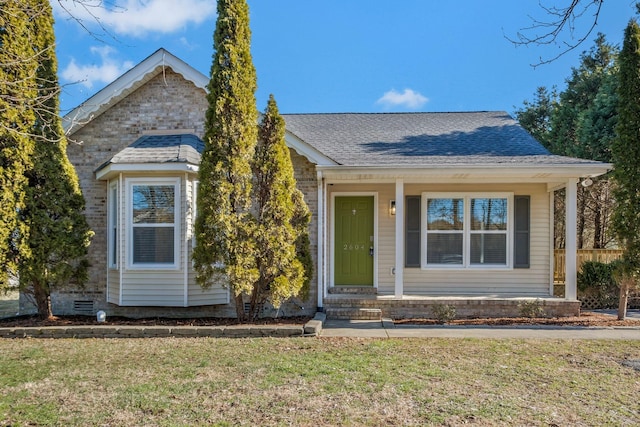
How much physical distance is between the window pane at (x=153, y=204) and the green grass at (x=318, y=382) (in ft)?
8.17

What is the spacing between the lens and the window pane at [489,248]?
9.85 metres

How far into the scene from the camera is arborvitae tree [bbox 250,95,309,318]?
743cm

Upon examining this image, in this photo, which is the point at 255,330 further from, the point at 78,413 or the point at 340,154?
the point at 340,154

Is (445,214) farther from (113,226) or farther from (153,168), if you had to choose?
(113,226)

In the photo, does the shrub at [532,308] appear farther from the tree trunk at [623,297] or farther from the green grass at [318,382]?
the green grass at [318,382]

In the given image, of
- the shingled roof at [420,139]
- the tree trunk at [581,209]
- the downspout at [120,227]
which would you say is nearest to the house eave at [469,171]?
the shingled roof at [420,139]

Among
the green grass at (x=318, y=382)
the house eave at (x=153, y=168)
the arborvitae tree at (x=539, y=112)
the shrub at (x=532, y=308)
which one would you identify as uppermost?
the arborvitae tree at (x=539, y=112)

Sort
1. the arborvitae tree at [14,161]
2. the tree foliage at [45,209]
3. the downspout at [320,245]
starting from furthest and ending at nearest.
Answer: the downspout at [320,245] < the tree foliage at [45,209] < the arborvitae tree at [14,161]

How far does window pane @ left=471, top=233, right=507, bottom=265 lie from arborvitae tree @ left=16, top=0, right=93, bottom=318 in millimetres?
7823

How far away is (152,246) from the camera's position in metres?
8.30

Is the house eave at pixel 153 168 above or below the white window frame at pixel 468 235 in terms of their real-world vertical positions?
above

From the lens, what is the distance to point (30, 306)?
30.0ft

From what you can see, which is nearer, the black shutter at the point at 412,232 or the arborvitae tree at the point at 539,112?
the black shutter at the point at 412,232

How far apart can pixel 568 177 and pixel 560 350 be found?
393 cm
